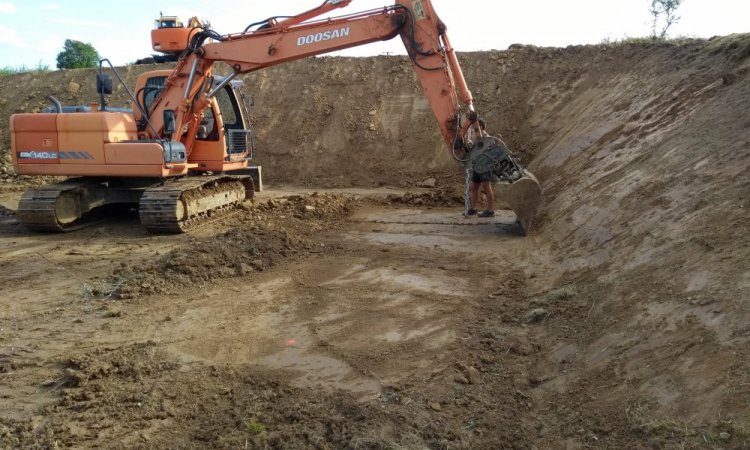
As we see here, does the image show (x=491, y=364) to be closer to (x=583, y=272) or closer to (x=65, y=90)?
(x=583, y=272)

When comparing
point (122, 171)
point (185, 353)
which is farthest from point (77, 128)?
point (185, 353)

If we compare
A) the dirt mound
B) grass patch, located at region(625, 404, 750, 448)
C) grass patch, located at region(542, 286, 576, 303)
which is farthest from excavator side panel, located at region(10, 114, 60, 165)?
grass patch, located at region(625, 404, 750, 448)

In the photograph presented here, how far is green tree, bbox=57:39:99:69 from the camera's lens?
29.4 metres

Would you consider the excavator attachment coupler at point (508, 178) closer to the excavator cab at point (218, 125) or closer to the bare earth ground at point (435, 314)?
the bare earth ground at point (435, 314)

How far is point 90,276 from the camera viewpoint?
7332 millimetres

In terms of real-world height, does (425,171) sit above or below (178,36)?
below

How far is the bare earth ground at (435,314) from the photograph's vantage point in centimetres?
374

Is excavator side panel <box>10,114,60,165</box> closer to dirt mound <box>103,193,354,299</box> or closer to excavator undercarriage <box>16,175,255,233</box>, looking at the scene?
excavator undercarriage <box>16,175,255,233</box>

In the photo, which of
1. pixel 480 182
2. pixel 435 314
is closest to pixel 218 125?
pixel 480 182

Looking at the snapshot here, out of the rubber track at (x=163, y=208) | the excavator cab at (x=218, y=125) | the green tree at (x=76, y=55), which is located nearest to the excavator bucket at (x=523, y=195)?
the rubber track at (x=163, y=208)

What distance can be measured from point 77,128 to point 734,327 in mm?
9359

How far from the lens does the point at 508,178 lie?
881 centimetres

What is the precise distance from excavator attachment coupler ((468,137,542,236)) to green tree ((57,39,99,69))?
26.5 metres

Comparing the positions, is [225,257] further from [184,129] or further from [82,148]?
[82,148]
